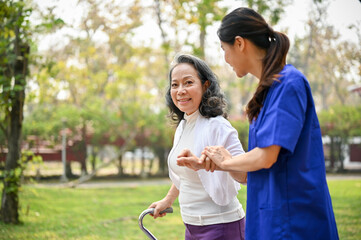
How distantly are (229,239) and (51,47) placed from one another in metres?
14.1

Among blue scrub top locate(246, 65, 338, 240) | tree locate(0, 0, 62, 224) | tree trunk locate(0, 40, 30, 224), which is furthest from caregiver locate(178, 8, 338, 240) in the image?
tree trunk locate(0, 40, 30, 224)

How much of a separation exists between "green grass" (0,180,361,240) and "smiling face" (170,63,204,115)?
302 cm

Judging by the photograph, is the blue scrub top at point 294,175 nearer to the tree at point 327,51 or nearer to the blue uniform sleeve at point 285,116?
the blue uniform sleeve at point 285,116

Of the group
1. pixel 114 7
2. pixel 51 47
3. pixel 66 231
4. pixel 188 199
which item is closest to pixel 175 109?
pixel 188 199

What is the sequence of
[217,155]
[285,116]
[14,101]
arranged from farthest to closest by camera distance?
[14,101] < [217,155] < [285,116]

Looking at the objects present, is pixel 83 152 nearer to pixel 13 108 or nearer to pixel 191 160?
pixel 13 108

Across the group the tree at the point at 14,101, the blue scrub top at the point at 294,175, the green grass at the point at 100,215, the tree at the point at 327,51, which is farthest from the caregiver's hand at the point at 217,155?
the tree at the point at 327,51

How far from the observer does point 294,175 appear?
1.39 metres

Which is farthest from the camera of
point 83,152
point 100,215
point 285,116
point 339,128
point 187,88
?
point 339,128

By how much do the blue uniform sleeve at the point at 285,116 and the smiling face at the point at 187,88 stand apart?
68 cm

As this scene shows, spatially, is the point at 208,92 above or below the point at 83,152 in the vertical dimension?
above

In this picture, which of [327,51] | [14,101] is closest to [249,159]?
[14,101]

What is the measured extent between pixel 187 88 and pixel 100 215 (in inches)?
177

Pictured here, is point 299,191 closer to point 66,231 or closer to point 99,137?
point 66,231
